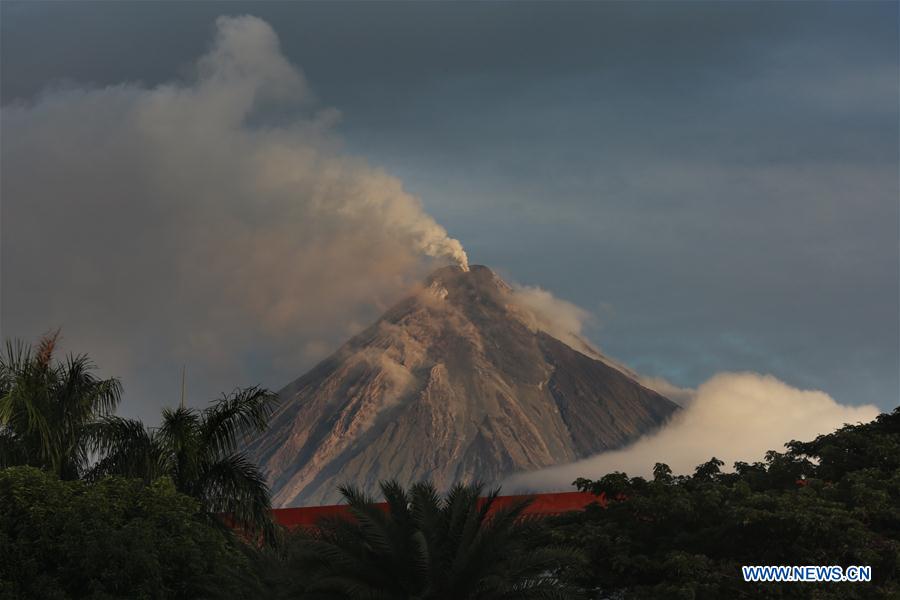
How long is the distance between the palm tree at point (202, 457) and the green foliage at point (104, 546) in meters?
2.52

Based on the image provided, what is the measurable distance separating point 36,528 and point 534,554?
33.3 ft

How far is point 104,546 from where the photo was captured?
2330cm

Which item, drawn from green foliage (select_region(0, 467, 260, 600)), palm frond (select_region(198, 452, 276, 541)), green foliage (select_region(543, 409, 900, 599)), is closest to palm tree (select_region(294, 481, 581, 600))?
green foliage (select_region(543, 409, 900, 599))

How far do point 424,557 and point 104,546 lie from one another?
6.85 metres

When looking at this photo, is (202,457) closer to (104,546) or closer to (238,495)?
(238,495)

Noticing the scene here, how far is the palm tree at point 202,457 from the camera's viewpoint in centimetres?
2819

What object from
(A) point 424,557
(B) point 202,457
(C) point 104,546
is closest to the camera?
(A) point 424,557

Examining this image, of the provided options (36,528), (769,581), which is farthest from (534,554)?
(36,528)

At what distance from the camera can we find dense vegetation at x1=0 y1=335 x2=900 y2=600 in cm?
2131

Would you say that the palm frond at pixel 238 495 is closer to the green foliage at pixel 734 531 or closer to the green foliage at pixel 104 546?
the green foliage at pixel 104 546

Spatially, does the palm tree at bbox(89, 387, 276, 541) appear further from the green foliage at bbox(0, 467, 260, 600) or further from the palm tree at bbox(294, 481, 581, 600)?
the palm tree at bbox(294, 481, 581, 600)

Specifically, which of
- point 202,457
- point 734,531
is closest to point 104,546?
point 202,457

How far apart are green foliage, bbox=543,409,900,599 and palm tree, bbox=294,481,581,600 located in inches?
80.4

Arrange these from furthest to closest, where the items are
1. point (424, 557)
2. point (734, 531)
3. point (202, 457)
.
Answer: point (202, 457), point (734, 531), point (424, 557)
